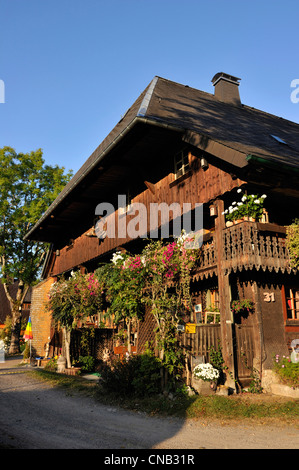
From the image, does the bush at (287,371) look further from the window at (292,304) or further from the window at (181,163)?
the window at (181,163)

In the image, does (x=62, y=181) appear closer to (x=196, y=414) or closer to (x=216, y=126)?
(x=216, y=126)

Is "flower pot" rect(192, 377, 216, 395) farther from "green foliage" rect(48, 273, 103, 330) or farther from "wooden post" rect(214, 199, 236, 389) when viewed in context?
"green foliage" rect(48, 273, 103, 330)

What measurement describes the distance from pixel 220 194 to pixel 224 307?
3.04 m

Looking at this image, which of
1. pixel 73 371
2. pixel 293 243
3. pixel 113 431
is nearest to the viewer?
pixel 113 431

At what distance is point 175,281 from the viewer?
1028 centimetres

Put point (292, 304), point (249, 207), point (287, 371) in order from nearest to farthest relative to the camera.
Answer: point (287, 371) < point (249, 207) < point (292, 304)

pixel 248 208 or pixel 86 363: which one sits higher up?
pixel 248 208

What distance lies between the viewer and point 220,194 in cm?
1009

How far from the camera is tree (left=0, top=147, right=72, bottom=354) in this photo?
2502 centimetres

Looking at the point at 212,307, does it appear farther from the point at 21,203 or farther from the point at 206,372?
Result: the point at 21,203

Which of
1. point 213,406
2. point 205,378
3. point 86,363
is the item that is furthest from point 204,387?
point 86,363

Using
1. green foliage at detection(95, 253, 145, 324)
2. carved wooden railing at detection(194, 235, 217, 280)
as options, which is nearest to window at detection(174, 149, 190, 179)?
carved wooden railing at detection(194, 235, 217, 280)

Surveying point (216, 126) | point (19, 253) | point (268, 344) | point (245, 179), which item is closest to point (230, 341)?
point (268, 344)

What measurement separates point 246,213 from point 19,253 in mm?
19787
